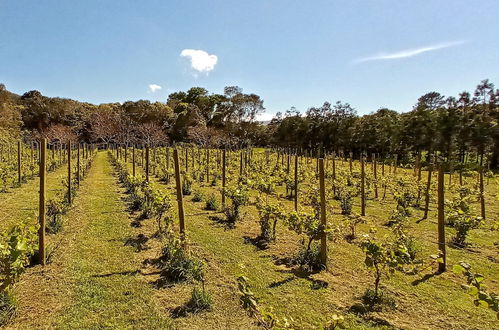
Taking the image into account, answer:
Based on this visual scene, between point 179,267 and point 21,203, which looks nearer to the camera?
point 179,267

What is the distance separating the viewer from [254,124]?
205 ft

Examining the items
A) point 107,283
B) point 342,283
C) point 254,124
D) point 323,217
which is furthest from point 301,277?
point 254,124

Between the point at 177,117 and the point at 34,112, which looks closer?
the point at 34,112

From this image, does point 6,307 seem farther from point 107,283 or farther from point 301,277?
point 301,277

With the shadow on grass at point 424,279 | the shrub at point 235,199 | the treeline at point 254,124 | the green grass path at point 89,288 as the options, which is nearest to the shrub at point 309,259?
the shadow on grass at point 424,279

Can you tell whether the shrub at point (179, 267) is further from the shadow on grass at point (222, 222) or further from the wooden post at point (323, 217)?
the shadow on grass at point (222, 222)

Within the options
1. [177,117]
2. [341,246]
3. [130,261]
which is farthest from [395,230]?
[177,117]

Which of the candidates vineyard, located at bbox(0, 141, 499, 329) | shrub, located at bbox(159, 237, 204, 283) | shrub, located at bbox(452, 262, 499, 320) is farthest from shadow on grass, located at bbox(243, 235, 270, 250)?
shrub, located at bbox(452, 262, 499, 320)

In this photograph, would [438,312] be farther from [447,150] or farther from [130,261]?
[447,150]

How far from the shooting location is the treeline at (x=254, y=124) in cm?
3584

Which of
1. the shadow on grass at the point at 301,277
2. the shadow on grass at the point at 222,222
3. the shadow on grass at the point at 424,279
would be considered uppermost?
the shadow on grass at the point at 222,222

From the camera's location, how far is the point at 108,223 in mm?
9055

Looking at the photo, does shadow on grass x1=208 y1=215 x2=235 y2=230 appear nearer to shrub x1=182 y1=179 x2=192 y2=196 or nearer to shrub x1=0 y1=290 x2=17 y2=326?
shrub x1=182 y1=179 x2=192 y2=196

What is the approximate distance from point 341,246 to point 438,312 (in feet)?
10.2
